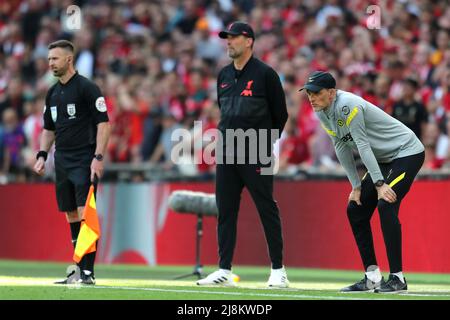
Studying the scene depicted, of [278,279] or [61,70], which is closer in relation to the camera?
[278,279]

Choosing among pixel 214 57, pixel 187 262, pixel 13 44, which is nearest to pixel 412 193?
pixel 187 262

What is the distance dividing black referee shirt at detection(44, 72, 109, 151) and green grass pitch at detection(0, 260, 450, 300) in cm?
156

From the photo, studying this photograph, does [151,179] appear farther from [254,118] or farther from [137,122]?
[254,118]

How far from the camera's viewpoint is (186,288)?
1114 centimetres

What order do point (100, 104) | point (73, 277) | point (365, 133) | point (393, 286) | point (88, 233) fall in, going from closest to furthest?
1. point (393, 286)
2. point (365, 133)
3. point (88, 233)
4. point (73, 277)
5. point (100, 104)

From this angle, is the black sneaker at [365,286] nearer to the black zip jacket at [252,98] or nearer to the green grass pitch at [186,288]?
the green grass pitch at [186,288]

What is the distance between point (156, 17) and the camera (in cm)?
2352

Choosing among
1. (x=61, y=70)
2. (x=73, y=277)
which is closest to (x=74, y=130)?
(x=61, y=70)

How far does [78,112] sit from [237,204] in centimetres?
203

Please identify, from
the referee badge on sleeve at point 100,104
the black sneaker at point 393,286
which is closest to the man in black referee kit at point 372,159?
the black sneaker at point 393,286

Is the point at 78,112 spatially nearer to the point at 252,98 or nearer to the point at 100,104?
the point at 100,104

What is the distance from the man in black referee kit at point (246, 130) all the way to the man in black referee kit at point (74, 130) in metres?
1.37

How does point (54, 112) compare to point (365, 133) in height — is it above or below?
above

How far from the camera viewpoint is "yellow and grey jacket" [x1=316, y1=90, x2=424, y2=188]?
1060 centimetres
